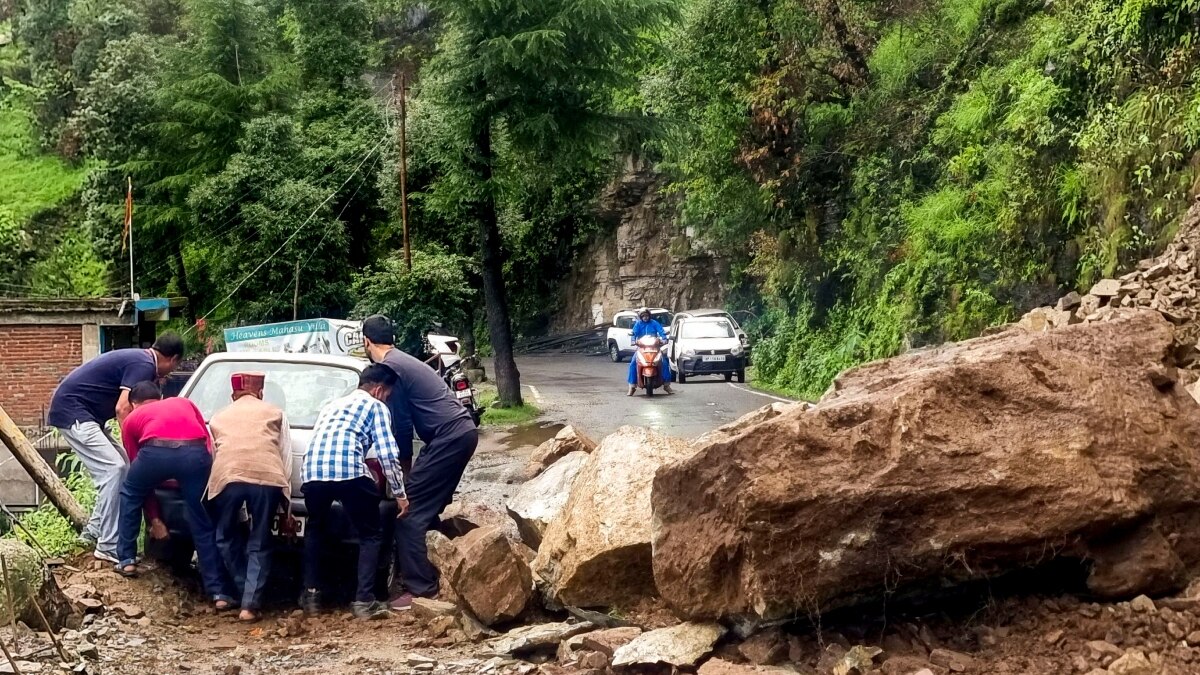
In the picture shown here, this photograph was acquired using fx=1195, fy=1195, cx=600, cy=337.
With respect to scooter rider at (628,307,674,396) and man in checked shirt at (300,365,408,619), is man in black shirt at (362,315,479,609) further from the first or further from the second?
scooter rider at (628,307,674,396)

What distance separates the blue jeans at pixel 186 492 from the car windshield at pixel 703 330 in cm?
2123

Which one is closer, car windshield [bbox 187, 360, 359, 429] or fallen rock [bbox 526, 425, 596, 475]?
car windshield [bbox 187, 360, 359, 429]

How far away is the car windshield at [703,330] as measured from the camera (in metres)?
29.0

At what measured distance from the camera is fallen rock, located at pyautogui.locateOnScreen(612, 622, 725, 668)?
224 inches

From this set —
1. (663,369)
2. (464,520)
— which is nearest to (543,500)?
(464,520)

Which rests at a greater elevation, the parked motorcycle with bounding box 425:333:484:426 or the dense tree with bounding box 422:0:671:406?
the dense tree with bounding box 422:0:671:406

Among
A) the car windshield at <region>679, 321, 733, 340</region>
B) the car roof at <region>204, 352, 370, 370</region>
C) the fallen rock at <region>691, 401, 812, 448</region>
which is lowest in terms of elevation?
the car windshield at <region>679, 321, 733, 340</region>

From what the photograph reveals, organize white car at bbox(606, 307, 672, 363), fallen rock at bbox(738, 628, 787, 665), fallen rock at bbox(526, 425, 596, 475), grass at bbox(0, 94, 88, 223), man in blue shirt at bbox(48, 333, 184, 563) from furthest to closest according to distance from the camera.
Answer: grass at bbox(0, 94, 88, 223) < white car at bbox(606, 307, 672, 363) < fallen rock at bbox(526, 425, 596, 475) < man in blue shirt at bbox(48, 333, 184, 563) < fallen rock at bbox(738, 628, 787, 665)

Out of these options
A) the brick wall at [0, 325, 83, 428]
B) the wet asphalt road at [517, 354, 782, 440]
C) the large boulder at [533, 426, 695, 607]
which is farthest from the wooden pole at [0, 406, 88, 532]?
the brick wall at [0, 325, 83, 428]

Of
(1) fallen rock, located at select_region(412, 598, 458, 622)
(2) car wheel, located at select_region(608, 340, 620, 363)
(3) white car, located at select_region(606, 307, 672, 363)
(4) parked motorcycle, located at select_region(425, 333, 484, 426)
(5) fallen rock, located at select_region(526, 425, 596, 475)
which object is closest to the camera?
(1) fallen rock, located at select_region(412, 598, 458, 622)

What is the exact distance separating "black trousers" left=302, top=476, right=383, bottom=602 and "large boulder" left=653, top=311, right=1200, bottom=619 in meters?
3.17

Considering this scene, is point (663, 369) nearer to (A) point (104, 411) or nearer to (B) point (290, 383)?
(B) point (290, 383)

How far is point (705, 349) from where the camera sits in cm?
2833

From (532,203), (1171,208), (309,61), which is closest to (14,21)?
(309,61)
